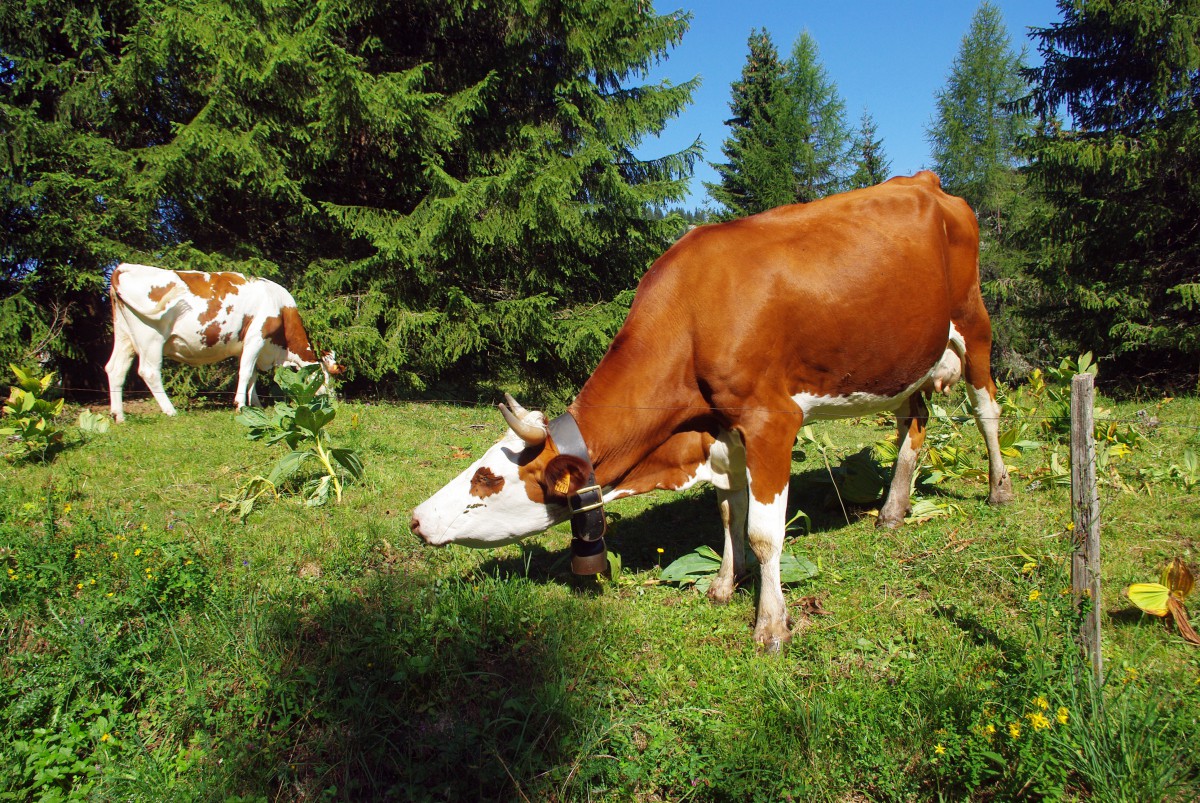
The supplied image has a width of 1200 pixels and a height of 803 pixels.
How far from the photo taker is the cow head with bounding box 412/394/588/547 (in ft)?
12.2

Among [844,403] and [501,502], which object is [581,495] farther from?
[844,403]

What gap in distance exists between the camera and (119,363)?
846cm

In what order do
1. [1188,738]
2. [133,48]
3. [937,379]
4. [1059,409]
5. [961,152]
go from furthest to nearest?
[961,152], [133,48], [1059,409], [937,379], [1188,738]

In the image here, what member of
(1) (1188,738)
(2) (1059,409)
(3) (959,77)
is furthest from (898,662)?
(3) (959,77)

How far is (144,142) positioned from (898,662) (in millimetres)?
13283

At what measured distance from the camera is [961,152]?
26.4m

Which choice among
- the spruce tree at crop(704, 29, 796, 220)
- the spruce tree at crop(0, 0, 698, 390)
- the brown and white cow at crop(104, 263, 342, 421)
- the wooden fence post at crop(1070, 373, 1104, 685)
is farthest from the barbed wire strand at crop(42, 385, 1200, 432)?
the spruce tree at crop(704, 29, 796, 220)

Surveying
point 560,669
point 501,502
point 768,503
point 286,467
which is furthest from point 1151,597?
point 286,467

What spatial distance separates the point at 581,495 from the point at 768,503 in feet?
3.22

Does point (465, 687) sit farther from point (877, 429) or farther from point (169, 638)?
point (877, 429)

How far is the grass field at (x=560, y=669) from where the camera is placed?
2715 mm

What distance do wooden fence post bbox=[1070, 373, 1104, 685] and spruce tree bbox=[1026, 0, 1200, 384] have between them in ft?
33.4

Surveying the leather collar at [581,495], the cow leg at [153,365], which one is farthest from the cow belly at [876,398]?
the cow leg at [153,365]

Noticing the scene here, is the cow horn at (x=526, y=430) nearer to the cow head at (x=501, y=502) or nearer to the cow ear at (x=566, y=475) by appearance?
the cow head at (x=501, y=502)
